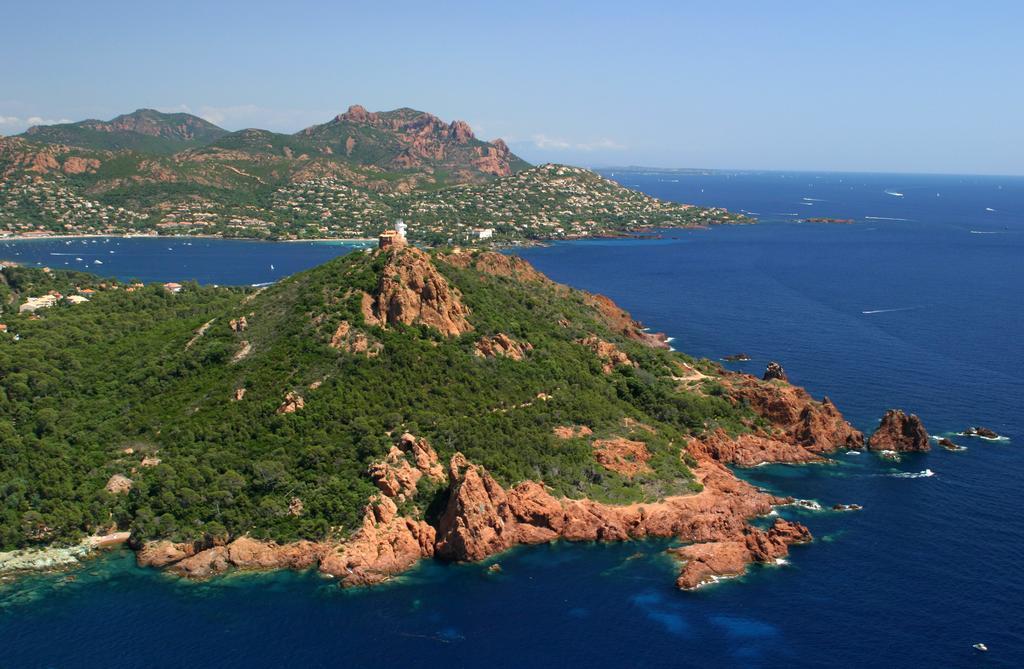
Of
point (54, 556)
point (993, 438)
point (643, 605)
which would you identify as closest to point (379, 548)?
point (643, 605)

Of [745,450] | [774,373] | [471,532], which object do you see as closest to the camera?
[471,532]

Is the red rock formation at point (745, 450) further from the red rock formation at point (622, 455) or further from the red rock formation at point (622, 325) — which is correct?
the red rock formation at point (622, 325)

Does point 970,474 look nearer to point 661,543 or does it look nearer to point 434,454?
point 661,543

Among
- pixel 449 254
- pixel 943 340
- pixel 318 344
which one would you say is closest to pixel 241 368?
pixel 318 344

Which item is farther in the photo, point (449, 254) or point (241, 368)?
point (449, 254)

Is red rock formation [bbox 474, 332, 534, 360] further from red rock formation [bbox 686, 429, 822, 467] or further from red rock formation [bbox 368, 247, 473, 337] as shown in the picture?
red rock formation [bbox 686, 429, 822, 467]

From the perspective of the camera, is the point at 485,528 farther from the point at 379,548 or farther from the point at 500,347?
the point at 500,347
